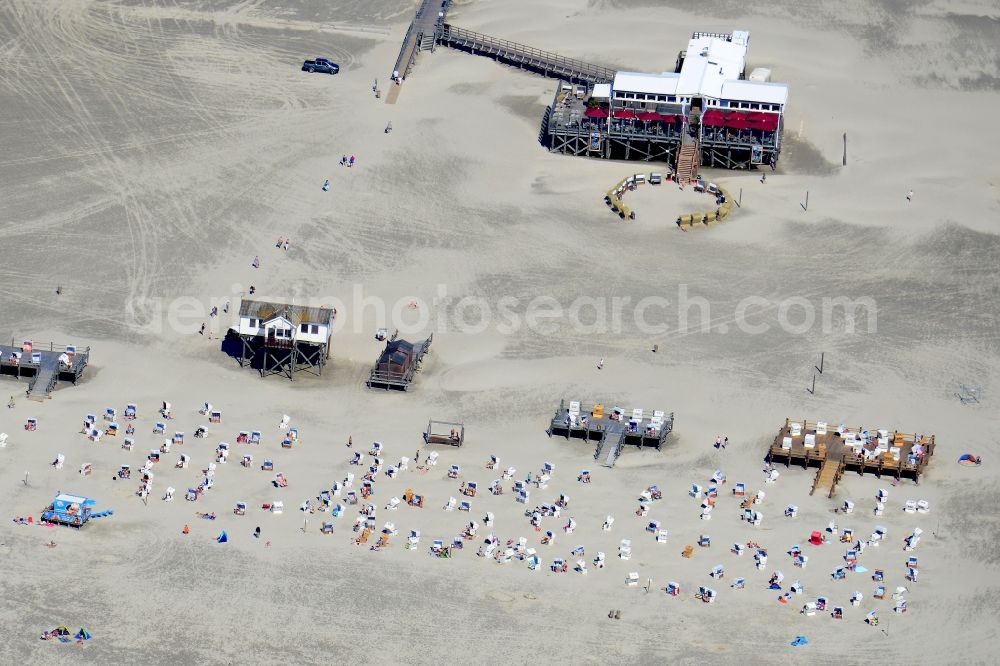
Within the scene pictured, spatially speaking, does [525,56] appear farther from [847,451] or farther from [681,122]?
[847,451]

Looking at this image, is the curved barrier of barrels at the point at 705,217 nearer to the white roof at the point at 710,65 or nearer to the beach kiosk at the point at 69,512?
the white roof at the point at 710,65

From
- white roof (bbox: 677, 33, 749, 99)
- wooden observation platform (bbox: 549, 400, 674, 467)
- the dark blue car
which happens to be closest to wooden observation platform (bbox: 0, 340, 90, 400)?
wooden observation platform (bbox: 549, 400, 674, 467)

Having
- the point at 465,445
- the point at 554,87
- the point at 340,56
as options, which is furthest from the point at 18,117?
the point at 465,445

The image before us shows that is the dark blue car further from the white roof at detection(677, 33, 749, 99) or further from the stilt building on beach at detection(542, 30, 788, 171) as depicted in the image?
the white roof at detection(677, 33, 749, 99)

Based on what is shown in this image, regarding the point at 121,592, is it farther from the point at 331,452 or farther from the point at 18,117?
the point at 18,117

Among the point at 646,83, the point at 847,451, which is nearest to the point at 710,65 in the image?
the point at 646,83

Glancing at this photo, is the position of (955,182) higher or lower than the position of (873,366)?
higher
